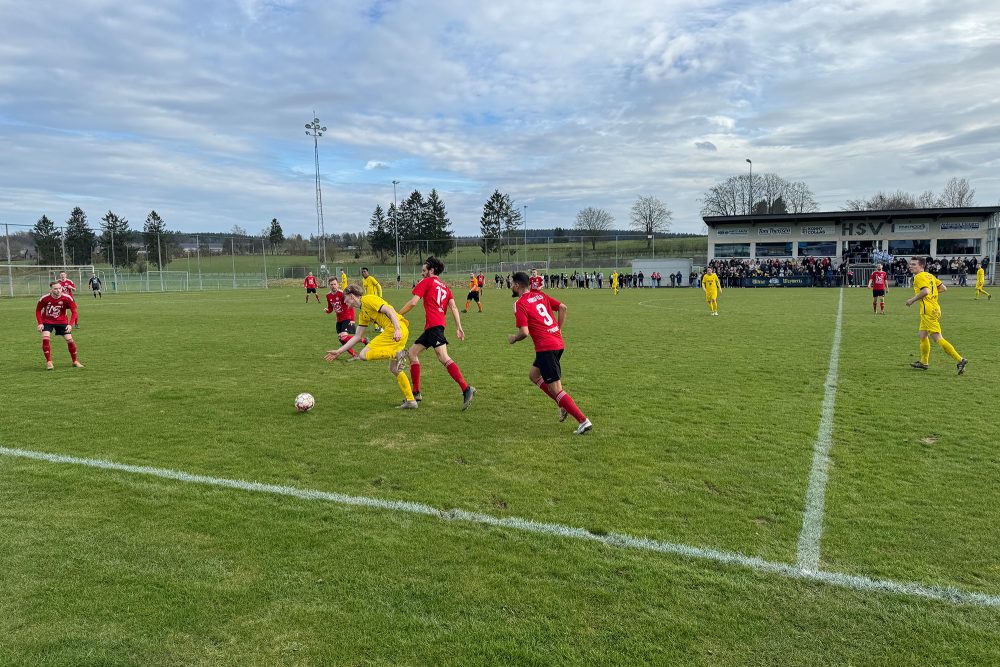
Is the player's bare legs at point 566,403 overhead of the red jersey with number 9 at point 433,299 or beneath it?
beneath

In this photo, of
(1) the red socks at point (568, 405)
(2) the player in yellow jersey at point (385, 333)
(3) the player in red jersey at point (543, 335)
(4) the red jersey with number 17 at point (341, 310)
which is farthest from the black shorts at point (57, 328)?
(1) the red socks at point (568, 405)

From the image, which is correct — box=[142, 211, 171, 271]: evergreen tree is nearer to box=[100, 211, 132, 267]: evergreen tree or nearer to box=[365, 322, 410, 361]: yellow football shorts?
box=[100, 211, 132, 267]: evergreen tree

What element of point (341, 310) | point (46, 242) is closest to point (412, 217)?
point (46, 242)

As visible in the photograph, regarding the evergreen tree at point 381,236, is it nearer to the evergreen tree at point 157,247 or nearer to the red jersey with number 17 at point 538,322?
the evergreen tree at point 157,247

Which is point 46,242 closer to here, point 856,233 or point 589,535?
point 589,535

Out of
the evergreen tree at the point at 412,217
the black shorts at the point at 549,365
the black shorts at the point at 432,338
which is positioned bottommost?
the black shorts at the point at 549,365

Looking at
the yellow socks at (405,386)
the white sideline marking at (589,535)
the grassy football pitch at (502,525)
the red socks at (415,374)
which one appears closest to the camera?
the grassy football pitch at (502,525)

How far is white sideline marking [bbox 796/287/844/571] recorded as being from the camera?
12.5 feet

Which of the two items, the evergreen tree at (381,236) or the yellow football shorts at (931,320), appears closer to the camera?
the yellow football shorts at (931,320)

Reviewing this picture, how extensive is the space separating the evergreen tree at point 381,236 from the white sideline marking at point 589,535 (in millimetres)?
70294

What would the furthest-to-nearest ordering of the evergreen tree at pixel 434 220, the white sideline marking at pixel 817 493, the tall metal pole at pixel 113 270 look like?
the evergreen tree at pixel 434 220 < the tall metal pole at pixel 113 270 < the white sideline marking at pixel 817 493

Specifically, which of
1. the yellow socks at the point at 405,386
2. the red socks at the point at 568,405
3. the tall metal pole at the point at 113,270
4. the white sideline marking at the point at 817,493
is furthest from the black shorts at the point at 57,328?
the tall metal pole at the point at 113,270

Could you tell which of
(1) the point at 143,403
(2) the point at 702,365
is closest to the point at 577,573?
(1) the point at 143,403

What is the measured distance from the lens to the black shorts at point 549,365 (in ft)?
21.6
